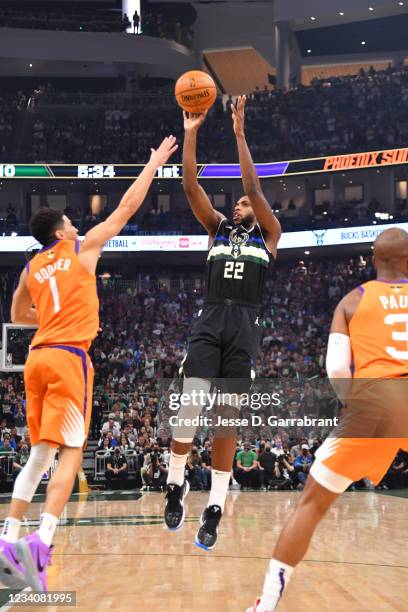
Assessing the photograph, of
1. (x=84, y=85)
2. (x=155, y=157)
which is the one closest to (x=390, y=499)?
(x=155, y=157)

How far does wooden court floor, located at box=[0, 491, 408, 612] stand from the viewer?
7.93 meters

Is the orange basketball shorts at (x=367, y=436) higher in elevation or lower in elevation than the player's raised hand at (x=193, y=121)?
lower

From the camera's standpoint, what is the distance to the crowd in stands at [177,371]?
71.5 feet

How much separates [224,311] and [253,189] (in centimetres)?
109

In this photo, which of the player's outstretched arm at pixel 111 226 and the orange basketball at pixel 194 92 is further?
the orange basketball at pixel 194 92

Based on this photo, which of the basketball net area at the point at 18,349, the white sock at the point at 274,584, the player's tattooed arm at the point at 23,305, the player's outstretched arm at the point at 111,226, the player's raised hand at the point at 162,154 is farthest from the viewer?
the basketball net area at the point at 18,349

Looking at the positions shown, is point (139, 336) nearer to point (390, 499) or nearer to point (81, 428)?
point (390, 499)

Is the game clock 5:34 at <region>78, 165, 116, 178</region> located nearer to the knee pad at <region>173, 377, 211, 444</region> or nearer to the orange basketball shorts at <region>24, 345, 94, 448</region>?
the knee pad at <region>173, 377, 211, 444</region>

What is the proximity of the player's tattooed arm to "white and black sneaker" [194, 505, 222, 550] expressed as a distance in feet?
7.24

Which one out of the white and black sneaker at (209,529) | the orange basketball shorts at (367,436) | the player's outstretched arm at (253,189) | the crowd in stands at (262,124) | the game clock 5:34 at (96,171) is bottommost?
the white and black sneaker at (209,529)

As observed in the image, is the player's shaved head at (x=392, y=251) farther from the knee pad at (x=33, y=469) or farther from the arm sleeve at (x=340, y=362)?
the knee pad at (x=33, y=469)

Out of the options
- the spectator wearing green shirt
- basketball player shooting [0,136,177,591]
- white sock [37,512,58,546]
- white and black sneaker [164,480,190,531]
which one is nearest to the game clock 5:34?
the spectator wearing green shirt
